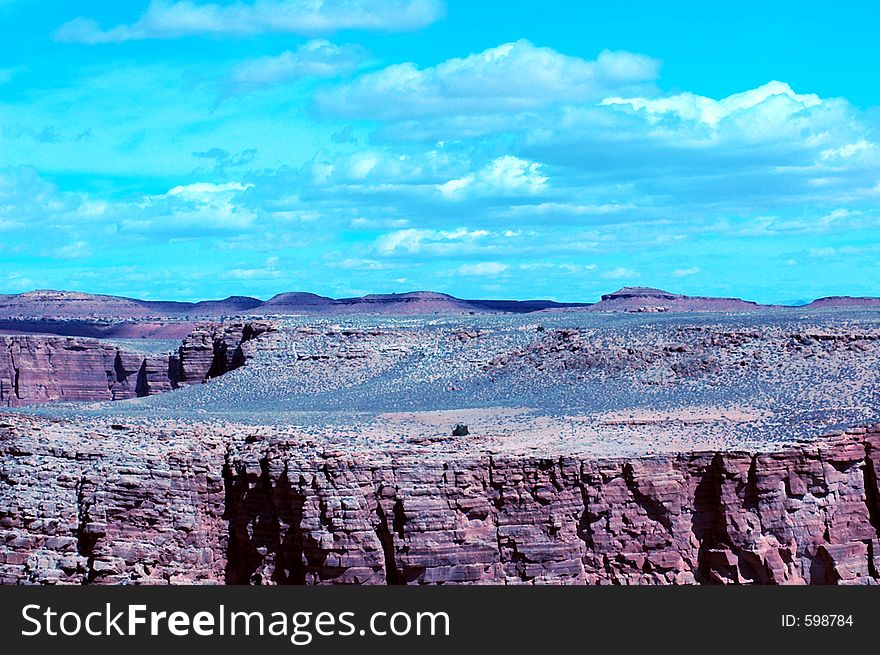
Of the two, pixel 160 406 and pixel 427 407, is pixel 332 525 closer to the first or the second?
pixel 427 407

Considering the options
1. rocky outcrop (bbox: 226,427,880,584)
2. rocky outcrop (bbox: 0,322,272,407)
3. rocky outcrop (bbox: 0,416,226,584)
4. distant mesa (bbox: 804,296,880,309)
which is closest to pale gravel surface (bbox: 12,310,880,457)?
rocky outcrop (bbox: 226,427,880,584)

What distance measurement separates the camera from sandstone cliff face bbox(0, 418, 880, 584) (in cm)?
2425

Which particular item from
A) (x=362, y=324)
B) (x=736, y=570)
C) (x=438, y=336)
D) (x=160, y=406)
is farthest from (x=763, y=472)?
(x=362, y=324)

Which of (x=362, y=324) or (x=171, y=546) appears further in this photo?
(x=362, y=324)

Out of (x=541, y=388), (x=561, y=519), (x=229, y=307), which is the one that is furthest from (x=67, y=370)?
(x=229, y=307)

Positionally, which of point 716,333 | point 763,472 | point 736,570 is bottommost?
point 736,570

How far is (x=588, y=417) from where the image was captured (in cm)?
3619

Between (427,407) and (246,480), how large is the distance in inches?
656

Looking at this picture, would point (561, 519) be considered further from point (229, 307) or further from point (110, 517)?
point (229, 307)

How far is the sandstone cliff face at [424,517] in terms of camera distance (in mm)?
24250

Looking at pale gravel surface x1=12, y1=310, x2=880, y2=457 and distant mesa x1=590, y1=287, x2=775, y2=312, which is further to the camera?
distant mesa x1=590, y1=287, x2=775, y2=312

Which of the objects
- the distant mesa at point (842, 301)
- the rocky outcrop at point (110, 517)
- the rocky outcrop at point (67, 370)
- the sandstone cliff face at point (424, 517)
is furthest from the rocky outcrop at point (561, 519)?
the distant mesa at point (842, 301)

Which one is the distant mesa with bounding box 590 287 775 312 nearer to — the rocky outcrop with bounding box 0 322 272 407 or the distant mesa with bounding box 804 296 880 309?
the distant mesa with bounding box 804 296 880 309

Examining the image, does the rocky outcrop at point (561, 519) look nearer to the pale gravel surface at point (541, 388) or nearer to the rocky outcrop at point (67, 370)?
the pale gravel surface at point (541, 388)
